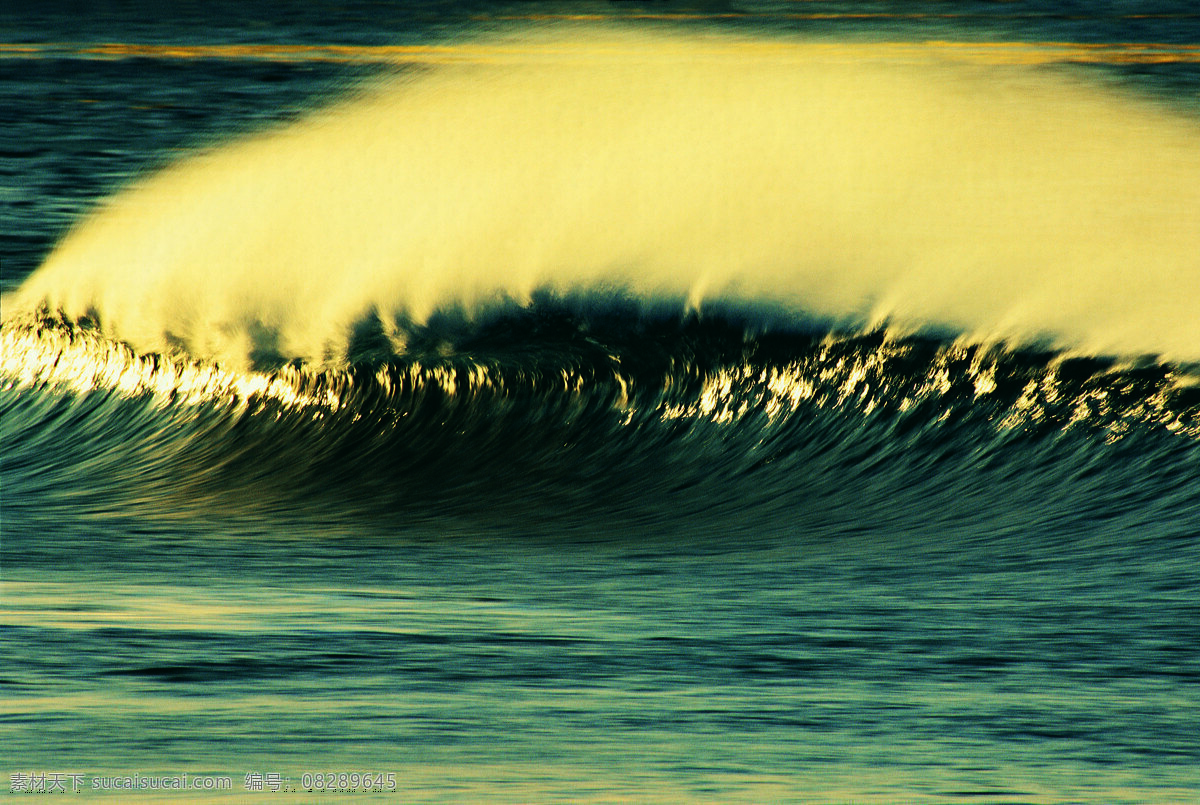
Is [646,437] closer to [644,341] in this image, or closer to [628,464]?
[628,464]

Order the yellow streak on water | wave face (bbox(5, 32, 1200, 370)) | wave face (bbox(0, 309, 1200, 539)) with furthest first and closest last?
the yellow streak on water
wave face (bbox(5, 32, 1200, 370))
wave face (bbox(0, 309, 1200, 539))

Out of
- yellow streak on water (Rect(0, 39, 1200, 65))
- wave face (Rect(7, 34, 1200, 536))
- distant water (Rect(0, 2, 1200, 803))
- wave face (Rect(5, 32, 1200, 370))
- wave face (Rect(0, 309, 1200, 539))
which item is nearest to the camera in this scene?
distant water (Rect(0, 2, 1200, 803))

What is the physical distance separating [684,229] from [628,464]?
210cm

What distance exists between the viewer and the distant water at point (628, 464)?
284cm

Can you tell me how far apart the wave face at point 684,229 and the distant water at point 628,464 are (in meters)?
0.03

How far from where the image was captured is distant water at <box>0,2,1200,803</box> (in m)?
2.84

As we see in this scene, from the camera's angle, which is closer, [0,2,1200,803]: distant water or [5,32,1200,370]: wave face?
[0,2,1200,803]: distant water

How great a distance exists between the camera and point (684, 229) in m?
7.65

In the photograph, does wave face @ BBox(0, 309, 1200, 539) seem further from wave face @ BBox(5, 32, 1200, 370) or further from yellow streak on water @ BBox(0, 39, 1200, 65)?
yellow streak on water @ BBox(0, 39, 1200, 65)

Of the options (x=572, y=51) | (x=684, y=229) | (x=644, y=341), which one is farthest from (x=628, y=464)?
(x=572, y=51)

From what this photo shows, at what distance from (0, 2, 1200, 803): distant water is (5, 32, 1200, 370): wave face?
3 cm

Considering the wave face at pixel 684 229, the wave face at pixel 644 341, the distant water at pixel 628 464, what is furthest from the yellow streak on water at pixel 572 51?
the wave face at pixel 644 341

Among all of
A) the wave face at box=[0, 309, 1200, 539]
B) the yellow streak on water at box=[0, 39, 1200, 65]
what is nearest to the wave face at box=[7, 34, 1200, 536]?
the wave face at box=[0, 309, 1200, 539]

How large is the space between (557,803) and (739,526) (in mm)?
2531
